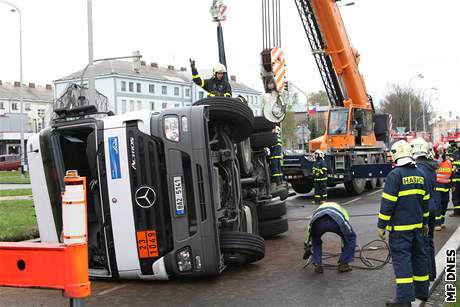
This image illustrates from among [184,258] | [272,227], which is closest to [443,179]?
[272,227]

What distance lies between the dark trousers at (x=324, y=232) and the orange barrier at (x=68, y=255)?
363cm

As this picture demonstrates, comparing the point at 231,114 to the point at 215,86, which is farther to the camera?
the point at 215,86

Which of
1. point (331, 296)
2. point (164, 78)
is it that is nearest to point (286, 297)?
point (331, 296)

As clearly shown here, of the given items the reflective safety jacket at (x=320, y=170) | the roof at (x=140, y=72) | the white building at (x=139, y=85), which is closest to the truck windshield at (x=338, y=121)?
the reflective safety jacket at (x=320, y=170)

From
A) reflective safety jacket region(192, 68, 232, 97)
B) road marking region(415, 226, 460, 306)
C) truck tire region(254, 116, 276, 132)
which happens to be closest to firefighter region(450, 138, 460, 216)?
road marking region(415, 226, 460, 306)

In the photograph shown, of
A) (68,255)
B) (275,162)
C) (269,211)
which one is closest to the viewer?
(68,255)

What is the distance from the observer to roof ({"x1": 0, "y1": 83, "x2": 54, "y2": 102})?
8436 cm

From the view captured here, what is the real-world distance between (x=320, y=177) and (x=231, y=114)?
849cm

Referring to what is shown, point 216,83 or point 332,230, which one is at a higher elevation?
point 216,83

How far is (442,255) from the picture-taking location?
7.33m

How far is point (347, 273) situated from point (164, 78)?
77082mm

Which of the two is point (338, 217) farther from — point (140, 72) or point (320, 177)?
point (140, 72)

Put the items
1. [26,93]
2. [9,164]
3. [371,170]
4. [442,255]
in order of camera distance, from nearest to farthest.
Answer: [442,255]
[371,170]
[9,164]
[26,93]

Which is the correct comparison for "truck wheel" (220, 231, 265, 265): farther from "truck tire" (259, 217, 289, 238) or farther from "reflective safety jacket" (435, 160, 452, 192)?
"reflective safety jacket" (435, 160, 452, 192)
